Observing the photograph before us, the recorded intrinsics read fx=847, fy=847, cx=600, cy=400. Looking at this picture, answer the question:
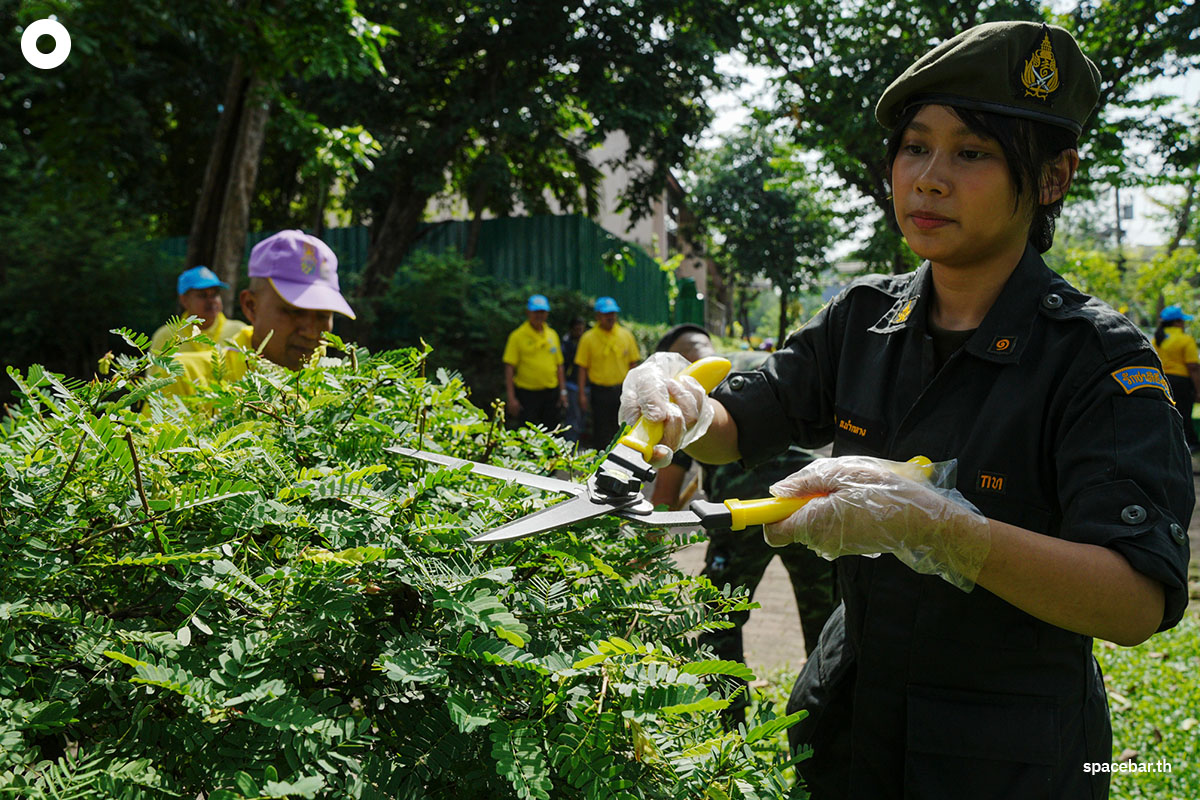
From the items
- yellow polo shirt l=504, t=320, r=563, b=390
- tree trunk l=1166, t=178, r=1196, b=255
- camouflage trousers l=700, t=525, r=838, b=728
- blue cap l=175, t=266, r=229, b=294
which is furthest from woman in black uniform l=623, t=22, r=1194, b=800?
tree trunk l=1166, t=178, r=1196, b=255

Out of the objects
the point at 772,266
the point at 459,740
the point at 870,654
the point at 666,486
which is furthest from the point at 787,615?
the point at 772,266

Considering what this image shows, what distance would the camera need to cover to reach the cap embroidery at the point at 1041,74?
5.44ft

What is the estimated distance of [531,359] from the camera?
10219mm

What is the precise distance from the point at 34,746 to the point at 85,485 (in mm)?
407

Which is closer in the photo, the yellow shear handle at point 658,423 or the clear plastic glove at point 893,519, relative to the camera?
the clear plastic glove at point 893,519

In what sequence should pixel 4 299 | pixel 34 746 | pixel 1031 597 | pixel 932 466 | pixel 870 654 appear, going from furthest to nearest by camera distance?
pixel 4 299
pixel 870 654
pixel 932 466
pixel 1031 597
pixel 34 746

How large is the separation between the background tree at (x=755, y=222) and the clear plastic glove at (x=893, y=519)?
33645mm

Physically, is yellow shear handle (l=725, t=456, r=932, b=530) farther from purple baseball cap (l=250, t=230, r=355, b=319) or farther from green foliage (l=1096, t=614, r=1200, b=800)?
green foliage (l=1096, t=614, r=1200, b=800)

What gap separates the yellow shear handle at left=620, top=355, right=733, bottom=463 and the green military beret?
76 cm

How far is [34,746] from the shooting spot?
3.23ft

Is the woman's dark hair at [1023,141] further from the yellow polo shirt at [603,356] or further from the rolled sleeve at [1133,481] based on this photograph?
the yellow polo shirt at [603,356]

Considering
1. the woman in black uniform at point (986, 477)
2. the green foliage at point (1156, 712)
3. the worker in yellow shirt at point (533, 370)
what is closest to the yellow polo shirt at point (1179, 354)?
the green foliage at point (1156, 712)

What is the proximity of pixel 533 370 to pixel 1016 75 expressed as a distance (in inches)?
343

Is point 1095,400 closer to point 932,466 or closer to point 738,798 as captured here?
point 932,466
